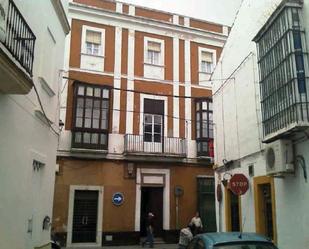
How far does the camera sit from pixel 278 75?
30.2 ft

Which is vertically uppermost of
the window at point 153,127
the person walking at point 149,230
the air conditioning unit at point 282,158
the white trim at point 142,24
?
the white trim at point 142,24

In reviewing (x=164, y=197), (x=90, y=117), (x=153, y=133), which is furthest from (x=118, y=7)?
(x=164, y=197)

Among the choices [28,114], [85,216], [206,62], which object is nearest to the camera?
[28,114]

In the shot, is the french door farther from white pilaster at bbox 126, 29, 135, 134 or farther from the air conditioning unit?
the air conditioning unit

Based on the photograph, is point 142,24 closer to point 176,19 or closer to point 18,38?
point 176,19

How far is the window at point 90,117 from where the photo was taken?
67.6ft

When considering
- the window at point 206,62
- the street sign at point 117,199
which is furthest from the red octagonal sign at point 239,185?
the window at point 206,62

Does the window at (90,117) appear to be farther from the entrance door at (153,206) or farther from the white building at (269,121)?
the white building at (269,121)

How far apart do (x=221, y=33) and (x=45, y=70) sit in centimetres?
1664

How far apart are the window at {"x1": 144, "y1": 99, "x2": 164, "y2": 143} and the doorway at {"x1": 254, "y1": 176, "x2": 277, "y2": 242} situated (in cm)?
1122

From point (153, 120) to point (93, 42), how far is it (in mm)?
5167

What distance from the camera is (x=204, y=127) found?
23031 mm

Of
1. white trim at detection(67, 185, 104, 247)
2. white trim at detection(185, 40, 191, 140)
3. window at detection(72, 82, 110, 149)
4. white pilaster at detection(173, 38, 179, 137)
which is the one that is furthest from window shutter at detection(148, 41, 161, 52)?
white trim at detection(67, 185, 104, 247)

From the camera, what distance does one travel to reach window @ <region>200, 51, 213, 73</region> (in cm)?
2416
